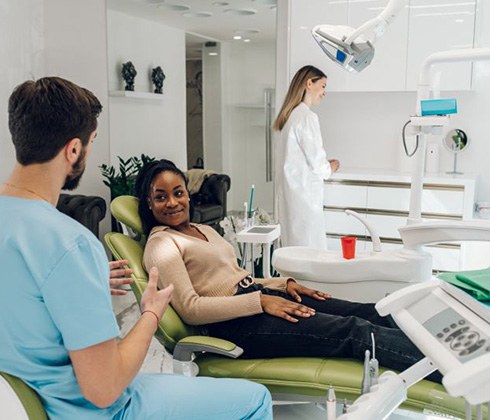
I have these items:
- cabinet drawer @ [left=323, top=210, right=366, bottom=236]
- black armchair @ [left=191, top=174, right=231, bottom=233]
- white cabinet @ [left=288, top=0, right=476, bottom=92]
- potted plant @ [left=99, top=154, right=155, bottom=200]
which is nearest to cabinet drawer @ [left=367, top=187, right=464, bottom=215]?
cabinet drawer @ [left=323, top=210, right=366, bottom=236]

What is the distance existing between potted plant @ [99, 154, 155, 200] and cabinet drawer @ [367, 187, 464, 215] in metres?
1.82

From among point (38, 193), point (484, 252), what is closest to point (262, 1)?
point (484, 252)

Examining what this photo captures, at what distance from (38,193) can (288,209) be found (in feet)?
8.91

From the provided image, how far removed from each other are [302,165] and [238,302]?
1893 mm

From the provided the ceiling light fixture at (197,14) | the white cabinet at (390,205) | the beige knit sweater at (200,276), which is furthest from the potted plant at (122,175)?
the beige knit sweater at (200,276)

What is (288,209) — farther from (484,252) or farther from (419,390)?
(419,390)

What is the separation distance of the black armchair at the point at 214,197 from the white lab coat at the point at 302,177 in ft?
2.55

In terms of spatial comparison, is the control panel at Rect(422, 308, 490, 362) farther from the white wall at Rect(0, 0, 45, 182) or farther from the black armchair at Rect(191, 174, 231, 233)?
the white wall at Rect(0, 0, 45, 182)

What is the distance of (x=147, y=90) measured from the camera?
4730 millimetres

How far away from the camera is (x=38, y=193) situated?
129cm

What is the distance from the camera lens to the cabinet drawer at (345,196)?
4016mm

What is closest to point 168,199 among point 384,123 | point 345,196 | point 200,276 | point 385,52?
point 200,276

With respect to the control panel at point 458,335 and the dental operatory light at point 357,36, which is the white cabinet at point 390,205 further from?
the control panel at point 458,335

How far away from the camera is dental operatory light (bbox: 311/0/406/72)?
2252 millimetres
